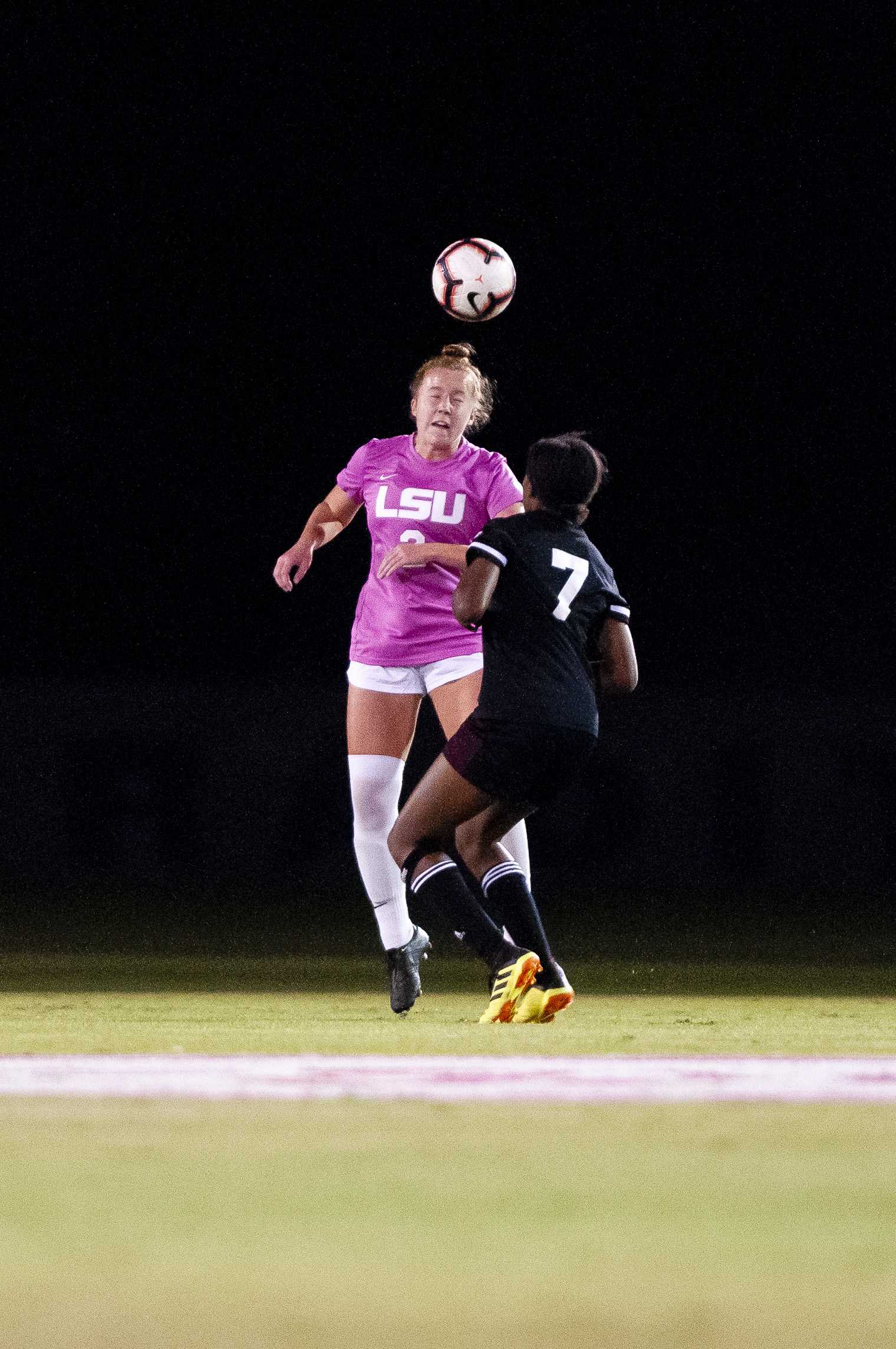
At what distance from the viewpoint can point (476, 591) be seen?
19.4 ft

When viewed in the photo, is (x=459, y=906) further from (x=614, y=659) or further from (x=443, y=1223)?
(x=443, y=1223)

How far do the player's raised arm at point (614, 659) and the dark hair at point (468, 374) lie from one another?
113 cm

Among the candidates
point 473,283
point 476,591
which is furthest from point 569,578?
point 473,283

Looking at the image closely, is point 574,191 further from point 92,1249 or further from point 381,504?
point 92,1249

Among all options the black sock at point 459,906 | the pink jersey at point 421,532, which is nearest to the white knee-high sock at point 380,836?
the pink jersey at point 421,532

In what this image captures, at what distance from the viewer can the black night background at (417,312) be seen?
18531 mm

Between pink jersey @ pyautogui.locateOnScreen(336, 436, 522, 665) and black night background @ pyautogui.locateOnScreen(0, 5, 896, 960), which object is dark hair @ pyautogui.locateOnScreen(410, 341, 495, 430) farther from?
black night background @ pyautogui.locateOnScreen(0, 5, 896, 960)

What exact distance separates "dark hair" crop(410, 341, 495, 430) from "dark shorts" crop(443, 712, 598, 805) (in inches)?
57.1

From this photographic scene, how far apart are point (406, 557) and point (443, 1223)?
3.89 metres

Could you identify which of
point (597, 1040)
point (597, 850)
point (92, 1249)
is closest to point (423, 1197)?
point (92, 1249)

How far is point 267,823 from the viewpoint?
648 inches

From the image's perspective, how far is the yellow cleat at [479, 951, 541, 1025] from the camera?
19.5ft

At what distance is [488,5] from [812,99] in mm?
2969

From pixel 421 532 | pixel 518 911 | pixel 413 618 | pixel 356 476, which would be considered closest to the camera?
pixel 518 911
